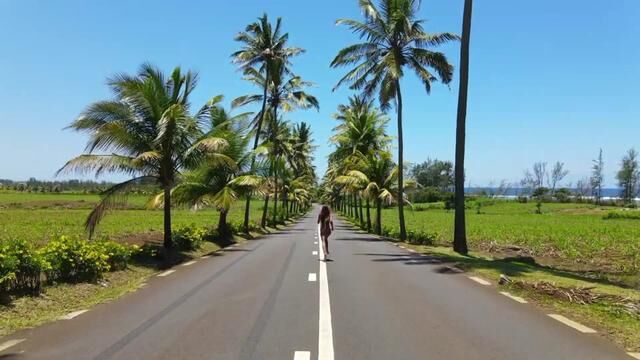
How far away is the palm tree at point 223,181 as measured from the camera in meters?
22.8

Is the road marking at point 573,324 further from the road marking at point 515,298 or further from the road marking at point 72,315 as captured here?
the road marking at point 72,315

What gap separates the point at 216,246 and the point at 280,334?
52.9 feet

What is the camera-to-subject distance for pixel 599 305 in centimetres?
883

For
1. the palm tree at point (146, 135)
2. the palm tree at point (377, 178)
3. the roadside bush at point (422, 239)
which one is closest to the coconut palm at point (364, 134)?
the palm tree at point (377, 178)

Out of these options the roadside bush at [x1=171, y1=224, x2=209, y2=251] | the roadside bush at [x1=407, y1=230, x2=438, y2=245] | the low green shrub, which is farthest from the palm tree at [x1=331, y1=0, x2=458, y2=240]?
the low green shrub

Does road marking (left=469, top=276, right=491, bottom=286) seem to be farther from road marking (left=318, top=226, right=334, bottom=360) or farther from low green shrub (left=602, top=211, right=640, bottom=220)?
low green shrub (left=602, top=211, right=640, bottom=220)

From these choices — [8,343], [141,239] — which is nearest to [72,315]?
[8,343]

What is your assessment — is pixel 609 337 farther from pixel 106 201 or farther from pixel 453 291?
pixel 106 201

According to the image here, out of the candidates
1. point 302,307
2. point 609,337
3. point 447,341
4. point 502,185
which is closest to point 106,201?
point 302,307

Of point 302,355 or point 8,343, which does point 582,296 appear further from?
point 8,343

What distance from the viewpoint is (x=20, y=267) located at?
29.6ft

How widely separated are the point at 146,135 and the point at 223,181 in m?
9.28

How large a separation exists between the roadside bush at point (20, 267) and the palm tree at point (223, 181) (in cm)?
1241

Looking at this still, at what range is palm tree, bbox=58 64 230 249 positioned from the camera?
51.3 ft
